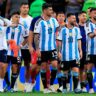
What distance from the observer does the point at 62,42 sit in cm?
1567

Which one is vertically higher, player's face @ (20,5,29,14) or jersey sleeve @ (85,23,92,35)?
player's face @ (20,5,29,14)

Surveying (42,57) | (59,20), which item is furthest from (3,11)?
(42,57)

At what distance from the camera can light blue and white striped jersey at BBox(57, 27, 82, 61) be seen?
1557 cm

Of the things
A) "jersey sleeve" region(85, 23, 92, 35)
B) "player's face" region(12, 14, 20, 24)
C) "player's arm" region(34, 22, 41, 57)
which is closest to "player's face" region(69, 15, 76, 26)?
"jersey sleeve" region(85, 23, 92, 35)

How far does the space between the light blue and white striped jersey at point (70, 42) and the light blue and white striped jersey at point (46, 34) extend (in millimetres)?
382

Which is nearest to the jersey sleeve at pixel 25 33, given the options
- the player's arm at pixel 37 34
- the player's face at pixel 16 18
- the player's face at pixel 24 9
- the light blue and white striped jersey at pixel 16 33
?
the light blue and white striped jersey at pixel 16 33

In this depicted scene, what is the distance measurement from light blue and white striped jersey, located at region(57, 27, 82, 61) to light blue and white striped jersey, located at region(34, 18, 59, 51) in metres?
0.38

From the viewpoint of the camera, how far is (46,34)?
15.2 meters

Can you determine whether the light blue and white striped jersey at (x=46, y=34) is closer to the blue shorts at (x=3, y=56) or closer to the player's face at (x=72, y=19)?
the player's face at (x=72, y=19)

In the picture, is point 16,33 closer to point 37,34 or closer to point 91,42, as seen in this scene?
point 37,34

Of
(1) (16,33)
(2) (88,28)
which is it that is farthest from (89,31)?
(1) (16,33)

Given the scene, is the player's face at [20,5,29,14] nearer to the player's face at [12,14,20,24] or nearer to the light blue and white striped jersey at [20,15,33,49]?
the light blue and white striped jersey at [20,15,33,49]

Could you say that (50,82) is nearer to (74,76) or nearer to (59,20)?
(74,76)

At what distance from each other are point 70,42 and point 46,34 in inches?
28.6
